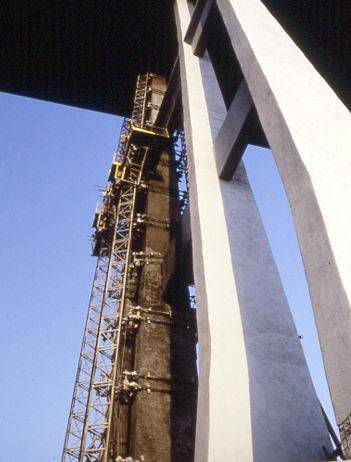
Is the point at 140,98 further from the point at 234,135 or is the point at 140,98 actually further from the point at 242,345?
the point at 242,345

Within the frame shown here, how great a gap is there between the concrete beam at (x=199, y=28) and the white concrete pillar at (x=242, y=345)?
105 inches

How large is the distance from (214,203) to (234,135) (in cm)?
80

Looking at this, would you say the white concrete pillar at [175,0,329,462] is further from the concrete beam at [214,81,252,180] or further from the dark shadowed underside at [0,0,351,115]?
the dark shadowed underside at [0,0,351,115]

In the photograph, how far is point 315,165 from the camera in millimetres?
2869

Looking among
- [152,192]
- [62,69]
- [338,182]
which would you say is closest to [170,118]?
[152,192]

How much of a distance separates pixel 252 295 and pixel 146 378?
3.67m

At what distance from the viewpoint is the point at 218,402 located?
334 centimetres

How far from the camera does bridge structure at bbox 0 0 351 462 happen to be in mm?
2980

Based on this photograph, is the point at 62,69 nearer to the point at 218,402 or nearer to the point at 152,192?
the point at 152,192

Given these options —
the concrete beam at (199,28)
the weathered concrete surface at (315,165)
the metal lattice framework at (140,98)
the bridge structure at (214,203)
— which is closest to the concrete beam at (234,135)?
the bridge structure at (214,203)

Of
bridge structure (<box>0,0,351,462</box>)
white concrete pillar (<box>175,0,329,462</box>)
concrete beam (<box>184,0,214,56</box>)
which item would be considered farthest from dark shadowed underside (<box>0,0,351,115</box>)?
white concrete pillar (<box>175,0,329,462</box>)

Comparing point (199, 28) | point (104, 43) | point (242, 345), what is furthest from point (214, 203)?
point (104, 43)

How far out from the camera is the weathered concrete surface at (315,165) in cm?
229

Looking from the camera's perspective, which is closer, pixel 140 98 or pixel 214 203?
pixel 214 203
